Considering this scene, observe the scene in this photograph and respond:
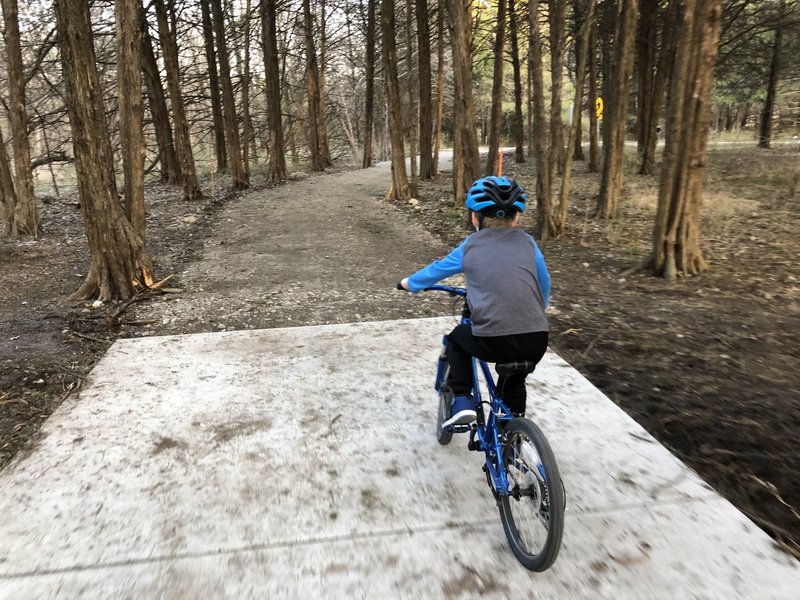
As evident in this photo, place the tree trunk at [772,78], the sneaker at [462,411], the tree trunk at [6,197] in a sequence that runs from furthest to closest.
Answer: the tree trunk at [772,78] → the tree trunk at [6,197] → the sneaker at [462,411]

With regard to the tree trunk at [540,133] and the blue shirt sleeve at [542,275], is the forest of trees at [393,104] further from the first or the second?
the blue shirt sleeve at [542,275]

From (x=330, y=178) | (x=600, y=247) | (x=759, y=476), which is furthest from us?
(x=330, y=178)

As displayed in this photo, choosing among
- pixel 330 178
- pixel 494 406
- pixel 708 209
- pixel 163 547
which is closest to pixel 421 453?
pixel 494 406

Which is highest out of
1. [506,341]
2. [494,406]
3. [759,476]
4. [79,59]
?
[79,59]

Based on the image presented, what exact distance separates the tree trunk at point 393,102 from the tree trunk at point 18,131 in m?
8.28

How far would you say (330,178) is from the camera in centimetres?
2248

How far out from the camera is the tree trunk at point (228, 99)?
690 inches

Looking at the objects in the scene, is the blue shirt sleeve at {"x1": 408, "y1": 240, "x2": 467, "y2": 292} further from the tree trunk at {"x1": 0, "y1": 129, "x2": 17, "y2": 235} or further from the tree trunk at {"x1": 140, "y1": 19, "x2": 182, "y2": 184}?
the tree trunk at {"x1": 140, "y1": 19, "x2": 182, "y2": 184}

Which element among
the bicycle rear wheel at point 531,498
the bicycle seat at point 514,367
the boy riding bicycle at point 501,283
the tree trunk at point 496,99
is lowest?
the bicycle rear wheel at point 531,498

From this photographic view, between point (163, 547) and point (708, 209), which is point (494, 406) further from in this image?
point (708, 209)

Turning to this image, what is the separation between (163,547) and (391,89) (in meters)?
14.4

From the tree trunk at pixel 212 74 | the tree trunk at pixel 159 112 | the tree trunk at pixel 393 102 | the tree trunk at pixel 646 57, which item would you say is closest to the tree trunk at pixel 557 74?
the tree trunk at pixel 393 102

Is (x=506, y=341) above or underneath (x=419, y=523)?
above

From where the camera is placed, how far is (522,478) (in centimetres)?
267
